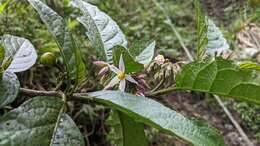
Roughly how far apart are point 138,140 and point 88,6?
0.98 feet

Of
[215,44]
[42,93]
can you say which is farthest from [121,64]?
[215,44]

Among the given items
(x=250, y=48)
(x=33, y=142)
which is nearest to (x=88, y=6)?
(x=33, y=142)

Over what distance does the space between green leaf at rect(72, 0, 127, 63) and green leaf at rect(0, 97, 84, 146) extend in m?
0.17

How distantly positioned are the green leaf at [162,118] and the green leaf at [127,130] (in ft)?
0.29

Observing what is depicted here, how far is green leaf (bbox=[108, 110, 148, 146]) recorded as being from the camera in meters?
0.69

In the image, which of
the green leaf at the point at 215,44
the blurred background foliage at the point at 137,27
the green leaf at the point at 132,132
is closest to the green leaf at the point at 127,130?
the green leaf at the point at 132,132

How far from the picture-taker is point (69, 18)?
1.66 meters

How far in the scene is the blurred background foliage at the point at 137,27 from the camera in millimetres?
1451

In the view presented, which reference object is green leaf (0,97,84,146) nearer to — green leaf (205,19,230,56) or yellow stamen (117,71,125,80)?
yellow stamen (117,71,125,80)

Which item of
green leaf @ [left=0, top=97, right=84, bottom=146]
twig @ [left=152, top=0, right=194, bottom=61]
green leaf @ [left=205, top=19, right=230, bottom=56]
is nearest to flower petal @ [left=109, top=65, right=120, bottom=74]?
green leaf @ [left=0, top=97, right=84, bottom=146]

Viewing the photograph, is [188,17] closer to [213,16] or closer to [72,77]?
[213,16]

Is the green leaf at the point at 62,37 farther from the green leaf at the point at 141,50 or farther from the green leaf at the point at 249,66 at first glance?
the green leaf at the point at 249,66

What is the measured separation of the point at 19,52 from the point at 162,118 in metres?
0.31

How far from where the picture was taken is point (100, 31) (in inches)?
33.2
